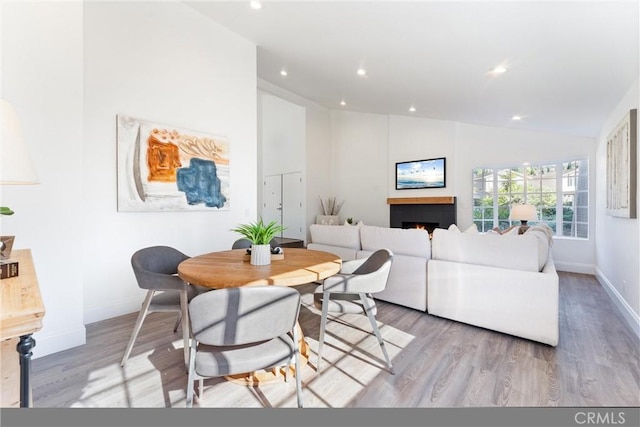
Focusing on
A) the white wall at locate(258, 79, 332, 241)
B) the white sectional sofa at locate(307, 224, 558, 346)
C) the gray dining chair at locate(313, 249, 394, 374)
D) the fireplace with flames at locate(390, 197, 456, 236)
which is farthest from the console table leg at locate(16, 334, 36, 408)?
the white wall at locate(258, 79, 332, 241)

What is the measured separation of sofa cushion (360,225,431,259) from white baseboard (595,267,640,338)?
5.91 feet

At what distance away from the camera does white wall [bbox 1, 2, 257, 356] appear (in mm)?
2156

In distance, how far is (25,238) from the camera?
2.11 m

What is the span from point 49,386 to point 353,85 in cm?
508

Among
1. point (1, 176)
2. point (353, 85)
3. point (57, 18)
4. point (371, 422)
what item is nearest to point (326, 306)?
point (371, 422)

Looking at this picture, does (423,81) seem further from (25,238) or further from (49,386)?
(49,386)

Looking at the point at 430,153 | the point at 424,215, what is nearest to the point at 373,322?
the point at 424,215

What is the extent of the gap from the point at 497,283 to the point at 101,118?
A: 4.02 m

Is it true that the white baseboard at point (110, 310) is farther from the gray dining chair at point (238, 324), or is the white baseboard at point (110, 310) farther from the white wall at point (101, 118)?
the gray dining chair at point (238, 324)

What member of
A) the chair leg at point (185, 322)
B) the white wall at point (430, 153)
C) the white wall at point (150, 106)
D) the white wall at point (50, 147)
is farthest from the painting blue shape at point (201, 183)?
the white wall at point (430, 153)

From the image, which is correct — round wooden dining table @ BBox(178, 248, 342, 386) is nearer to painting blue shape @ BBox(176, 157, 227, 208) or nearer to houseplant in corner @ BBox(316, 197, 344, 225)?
painting blue shape @ BBox(176, 157, 227, 208)

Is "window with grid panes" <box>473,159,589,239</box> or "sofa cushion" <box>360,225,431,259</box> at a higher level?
"window with grid panes" <box>473,159,589,239</box>

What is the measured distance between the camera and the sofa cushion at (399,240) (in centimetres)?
304

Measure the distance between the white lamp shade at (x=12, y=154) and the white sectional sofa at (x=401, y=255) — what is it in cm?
285
